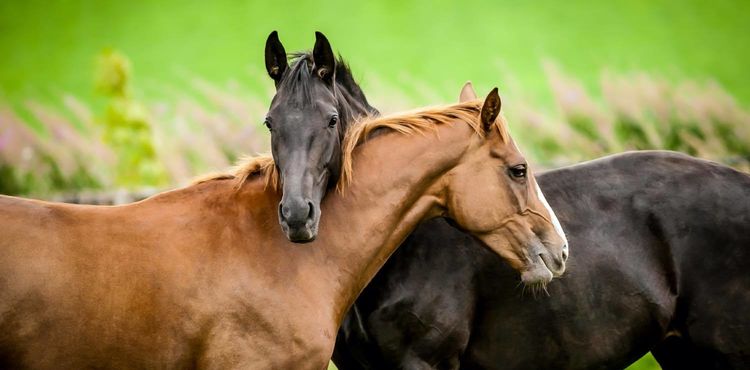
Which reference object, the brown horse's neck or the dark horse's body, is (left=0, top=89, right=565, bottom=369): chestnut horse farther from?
the dark horse's body

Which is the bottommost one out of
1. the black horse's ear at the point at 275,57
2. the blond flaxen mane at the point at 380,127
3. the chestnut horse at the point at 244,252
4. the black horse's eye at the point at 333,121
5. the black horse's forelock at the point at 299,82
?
the chestnut horse at the point at 244,252

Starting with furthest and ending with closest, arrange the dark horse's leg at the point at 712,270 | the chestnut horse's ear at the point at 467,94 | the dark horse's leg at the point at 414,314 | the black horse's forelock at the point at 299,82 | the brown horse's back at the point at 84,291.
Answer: the chestnut horse's ear at the point at 467,94 → the dark horse's leg at the point at 712,270 → the dark horse's leg at the point at 414,314 → the black horse's forelock at the point at 299,82 → the brown horse's back at the point at 84,291

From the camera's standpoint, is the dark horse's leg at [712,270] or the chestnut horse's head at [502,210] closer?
the chestnut horse's head at [502,210]

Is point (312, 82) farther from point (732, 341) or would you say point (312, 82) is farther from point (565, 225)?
point (732, 341)

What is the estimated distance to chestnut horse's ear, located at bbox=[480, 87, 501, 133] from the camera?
4.05 meters

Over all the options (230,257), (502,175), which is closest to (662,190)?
(502,175)

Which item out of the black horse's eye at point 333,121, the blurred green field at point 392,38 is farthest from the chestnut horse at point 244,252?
the blurred green field at point 392,38

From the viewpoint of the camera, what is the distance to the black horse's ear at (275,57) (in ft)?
13.2

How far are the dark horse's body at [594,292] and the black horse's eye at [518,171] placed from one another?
1.68ft

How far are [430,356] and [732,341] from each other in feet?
5.37

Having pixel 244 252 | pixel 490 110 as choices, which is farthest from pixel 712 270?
pixel 244 252

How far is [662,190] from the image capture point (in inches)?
183

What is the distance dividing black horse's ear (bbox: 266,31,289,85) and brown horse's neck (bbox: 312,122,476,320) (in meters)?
0.54

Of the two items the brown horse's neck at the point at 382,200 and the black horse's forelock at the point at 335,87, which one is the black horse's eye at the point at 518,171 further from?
the black horse's forelock at the point at 335,87
